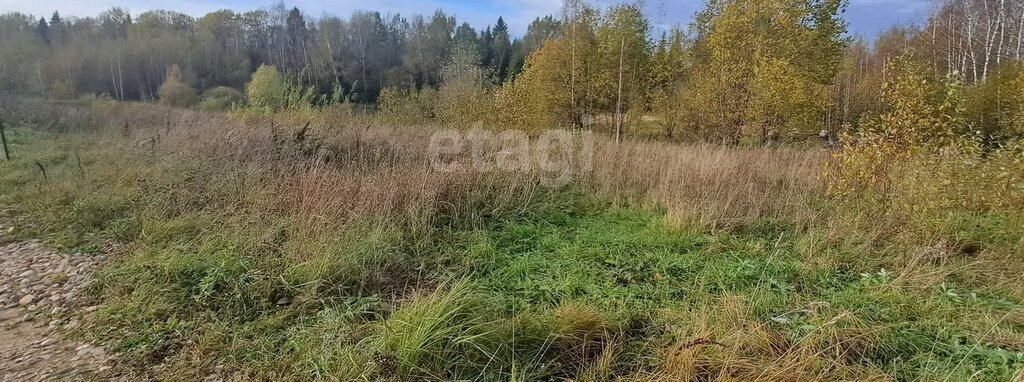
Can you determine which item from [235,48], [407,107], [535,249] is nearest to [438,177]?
[535,249]

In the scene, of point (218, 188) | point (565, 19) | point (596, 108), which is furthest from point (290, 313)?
point (565, 19)

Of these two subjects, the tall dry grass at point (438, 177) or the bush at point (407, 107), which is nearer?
the tall dry grass at point (438, 177)

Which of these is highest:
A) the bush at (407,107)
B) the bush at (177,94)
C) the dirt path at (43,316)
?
the bush at (177,94)

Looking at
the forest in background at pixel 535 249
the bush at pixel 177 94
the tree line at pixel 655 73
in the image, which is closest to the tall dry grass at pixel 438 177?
the forest in background at pixel 535 249

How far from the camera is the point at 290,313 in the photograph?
283 centimetres

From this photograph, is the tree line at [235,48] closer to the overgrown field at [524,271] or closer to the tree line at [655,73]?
the tree line at [655,73]

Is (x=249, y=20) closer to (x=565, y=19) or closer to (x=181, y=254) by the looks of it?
(x=565, y=19)

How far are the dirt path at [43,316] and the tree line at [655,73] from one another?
6.29m

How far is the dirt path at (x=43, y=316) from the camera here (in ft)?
7.41

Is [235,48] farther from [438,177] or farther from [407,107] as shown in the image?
[438,177]

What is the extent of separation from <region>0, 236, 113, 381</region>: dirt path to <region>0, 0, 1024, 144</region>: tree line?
629 centimetres

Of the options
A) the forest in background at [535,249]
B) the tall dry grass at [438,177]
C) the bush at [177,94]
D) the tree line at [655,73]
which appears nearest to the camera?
the forest in background at [535,249]

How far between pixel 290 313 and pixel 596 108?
642 inches

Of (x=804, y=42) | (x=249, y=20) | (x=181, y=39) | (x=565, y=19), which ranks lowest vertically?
(x=804, y=42)
